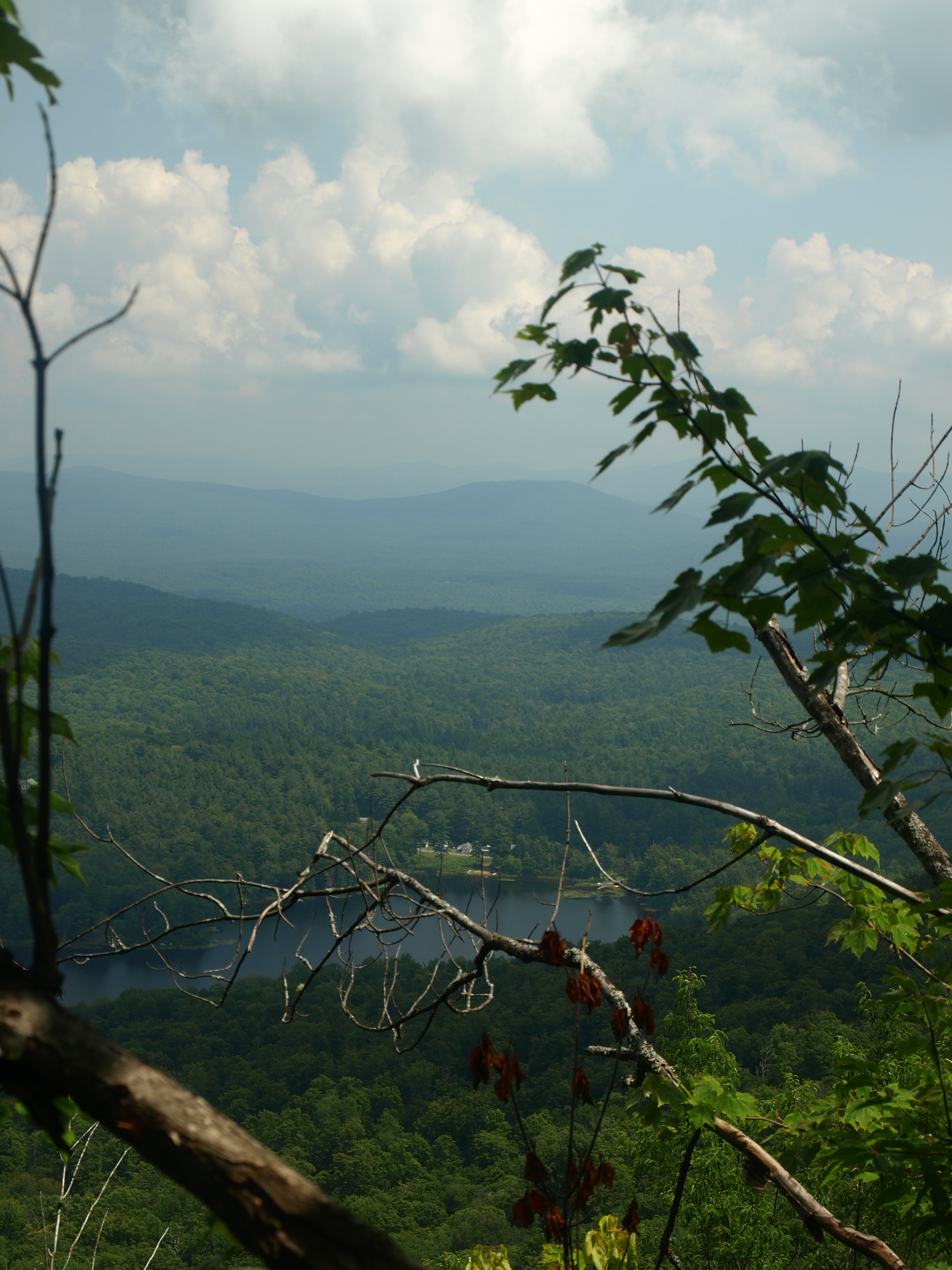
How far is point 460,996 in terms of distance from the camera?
268cm

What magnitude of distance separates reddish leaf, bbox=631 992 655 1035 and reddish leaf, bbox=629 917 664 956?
0.11 m

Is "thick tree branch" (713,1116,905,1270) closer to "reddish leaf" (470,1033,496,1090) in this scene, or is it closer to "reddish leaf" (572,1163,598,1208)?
"reddish leaf" (572,1163,598,1208)

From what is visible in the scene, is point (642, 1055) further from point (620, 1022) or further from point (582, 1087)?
point (582, 1087)

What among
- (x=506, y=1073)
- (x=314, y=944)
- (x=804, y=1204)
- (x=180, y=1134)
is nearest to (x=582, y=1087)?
(x=506, y=1073)

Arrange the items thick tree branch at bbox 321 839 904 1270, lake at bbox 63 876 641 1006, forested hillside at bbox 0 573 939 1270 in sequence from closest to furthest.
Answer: thick tree branch at bbox 321 839 904 1270, forested hillside at bbox 0 573 939 1270, lake at bbox 63 876 641 1006

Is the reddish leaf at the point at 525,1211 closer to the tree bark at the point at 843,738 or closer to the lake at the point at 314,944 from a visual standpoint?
the tree bark at the point at 843,738

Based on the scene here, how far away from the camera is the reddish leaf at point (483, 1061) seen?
79.5 inches

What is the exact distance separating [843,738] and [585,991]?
1343 millimetres

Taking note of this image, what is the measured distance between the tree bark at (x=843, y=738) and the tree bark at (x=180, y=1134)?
2.19 metres

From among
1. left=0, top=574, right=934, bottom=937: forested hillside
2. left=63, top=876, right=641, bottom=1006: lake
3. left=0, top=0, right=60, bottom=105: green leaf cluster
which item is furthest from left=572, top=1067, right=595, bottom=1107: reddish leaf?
left=63, top=876, right=641, bottom=1006: lake

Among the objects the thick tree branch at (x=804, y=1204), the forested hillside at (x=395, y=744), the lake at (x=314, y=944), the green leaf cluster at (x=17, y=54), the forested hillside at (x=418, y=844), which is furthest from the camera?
the forested hillside at (x=395, y=744)

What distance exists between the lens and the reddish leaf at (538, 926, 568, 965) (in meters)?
2.04

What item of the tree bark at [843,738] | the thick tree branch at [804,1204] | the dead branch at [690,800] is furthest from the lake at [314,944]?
the dead branch at [690,800]

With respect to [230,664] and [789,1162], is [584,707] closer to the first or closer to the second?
[230,664]
